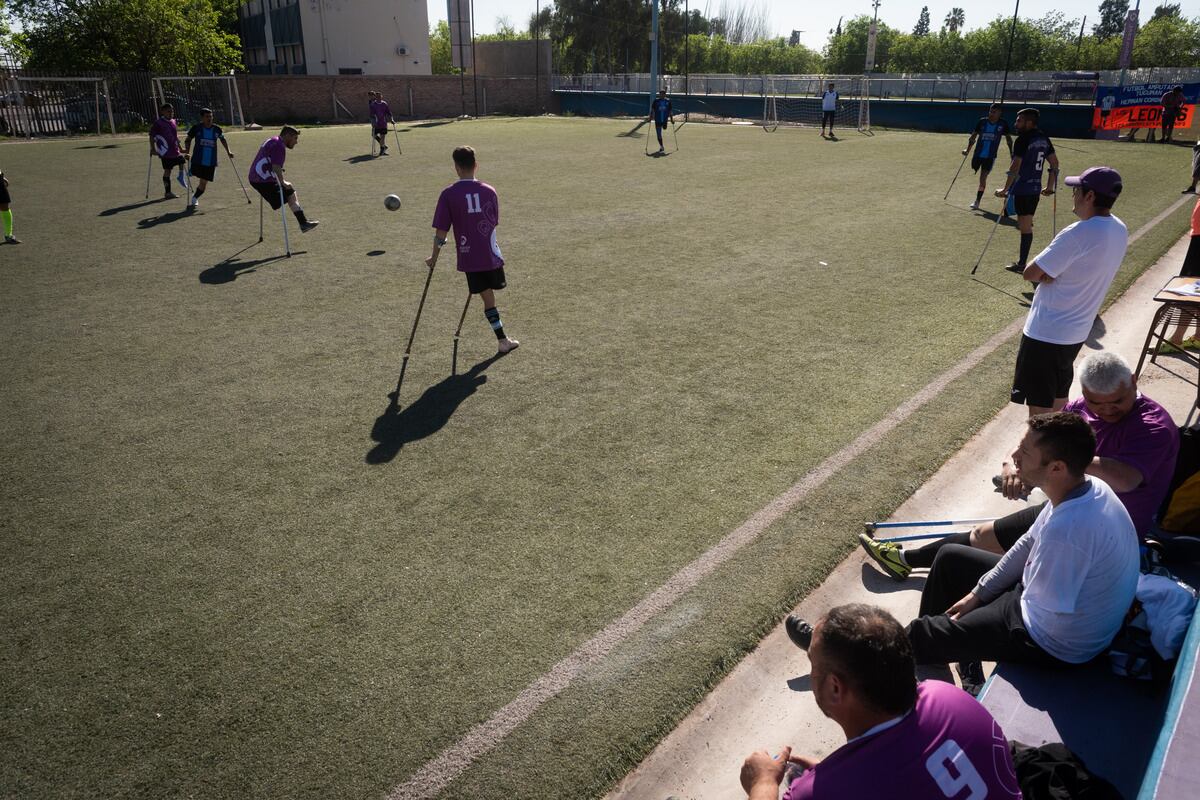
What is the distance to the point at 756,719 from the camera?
368 centimetres

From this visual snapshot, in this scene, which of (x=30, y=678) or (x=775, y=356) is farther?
(x=775, y=356)

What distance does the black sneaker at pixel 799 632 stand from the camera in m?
4.08

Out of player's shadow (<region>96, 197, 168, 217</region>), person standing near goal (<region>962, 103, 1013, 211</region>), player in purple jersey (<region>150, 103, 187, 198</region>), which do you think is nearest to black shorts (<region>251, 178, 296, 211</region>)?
player's shadow (<region>96, 197, 168, 217</region>)

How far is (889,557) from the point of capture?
15.4 ft

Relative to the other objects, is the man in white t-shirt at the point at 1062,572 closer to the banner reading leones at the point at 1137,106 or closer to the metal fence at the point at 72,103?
the banner reading leones at the point at 1137,106

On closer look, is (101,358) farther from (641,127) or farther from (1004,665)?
(641,127)

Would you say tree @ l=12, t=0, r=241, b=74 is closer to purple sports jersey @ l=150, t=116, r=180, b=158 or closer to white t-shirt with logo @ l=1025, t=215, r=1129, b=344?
purple sports jersey @ l=150, t=116, r=180, b=158

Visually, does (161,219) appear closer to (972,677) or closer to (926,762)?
(972,677)

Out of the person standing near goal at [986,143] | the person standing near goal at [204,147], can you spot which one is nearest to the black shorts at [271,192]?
the person standing near goal at [204,147]

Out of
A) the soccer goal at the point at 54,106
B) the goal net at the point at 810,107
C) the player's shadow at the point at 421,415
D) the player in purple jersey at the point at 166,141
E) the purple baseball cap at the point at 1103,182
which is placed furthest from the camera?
the goal net at the point at 810,107

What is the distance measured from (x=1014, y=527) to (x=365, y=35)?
2402 inches

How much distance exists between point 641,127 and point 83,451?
113ft

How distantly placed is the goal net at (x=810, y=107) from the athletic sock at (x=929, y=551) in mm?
32893

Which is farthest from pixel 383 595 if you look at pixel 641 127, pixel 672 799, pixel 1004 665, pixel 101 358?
pixel 641 127
